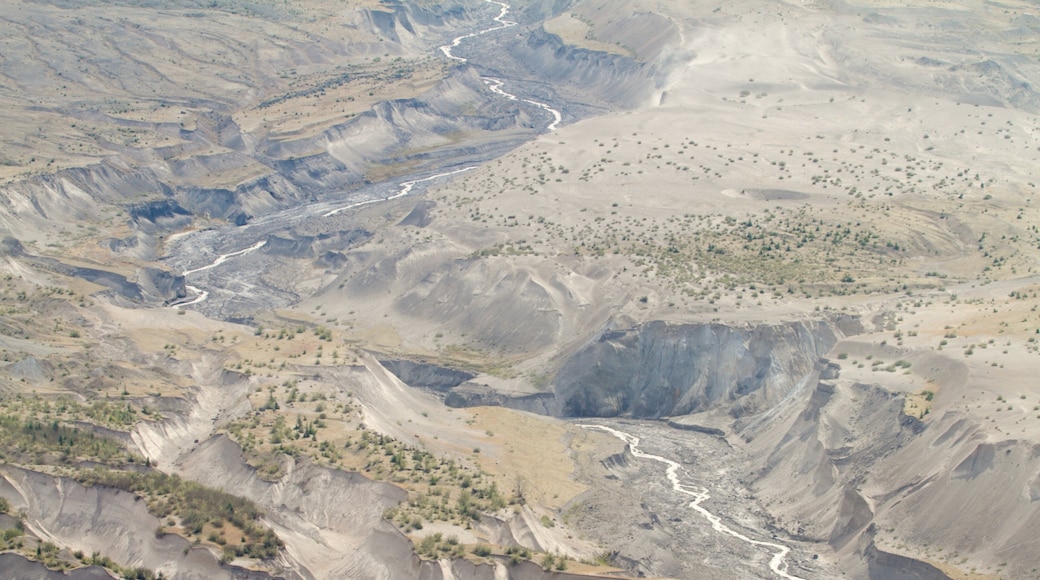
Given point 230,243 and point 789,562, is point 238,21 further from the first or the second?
point 789,562

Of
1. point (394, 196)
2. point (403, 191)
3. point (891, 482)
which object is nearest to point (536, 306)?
point (891, 482)

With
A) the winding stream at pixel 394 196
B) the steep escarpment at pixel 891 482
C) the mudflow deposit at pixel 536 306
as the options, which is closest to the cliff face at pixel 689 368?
the mudflow deposit at pixel 536 306

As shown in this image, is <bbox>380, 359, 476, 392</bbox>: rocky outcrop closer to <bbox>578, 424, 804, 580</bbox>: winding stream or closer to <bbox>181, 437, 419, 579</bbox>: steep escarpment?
<bbox>578, 424, 804, 580</bbox>: winding stream

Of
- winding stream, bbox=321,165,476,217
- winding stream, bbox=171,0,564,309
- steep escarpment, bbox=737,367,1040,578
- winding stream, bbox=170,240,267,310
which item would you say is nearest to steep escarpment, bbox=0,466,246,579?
steep escarpment, bbox=737,367,1040,578

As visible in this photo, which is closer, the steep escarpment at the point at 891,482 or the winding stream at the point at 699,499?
the steep escarpment at the point at 891,482

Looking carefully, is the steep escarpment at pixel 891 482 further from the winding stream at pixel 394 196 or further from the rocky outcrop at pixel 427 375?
the winding stream at pixel 394 196

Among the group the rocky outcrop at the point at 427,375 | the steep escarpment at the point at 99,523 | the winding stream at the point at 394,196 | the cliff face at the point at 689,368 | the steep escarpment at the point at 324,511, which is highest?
the steep escarpment at the point at 99,523

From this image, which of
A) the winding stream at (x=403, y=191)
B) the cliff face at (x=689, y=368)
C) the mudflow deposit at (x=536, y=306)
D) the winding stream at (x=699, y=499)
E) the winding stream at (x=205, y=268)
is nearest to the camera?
the mudflow deposit at (x=536, y=306)
